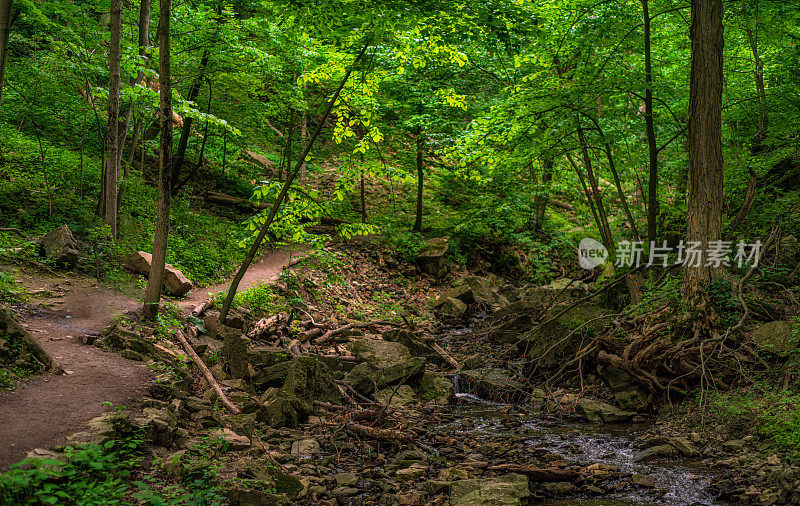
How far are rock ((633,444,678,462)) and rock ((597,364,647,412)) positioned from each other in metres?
1.78

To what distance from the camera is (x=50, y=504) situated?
3.22m

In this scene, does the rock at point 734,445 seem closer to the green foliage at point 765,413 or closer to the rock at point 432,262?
the green foliage at point 765,413

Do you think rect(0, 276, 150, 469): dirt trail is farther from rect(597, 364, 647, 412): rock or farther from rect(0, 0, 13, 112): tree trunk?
rect(597, 364, 647, 412): rock

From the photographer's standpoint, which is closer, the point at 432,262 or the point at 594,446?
the point at 594,446

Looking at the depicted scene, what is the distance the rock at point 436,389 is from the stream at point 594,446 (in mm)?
265

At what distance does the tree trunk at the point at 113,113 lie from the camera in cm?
962

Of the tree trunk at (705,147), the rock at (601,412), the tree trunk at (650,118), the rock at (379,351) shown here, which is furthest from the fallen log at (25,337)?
the tree trunk at (650,118)

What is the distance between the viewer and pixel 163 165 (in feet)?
24.7

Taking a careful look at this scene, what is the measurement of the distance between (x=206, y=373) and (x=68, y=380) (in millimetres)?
1887

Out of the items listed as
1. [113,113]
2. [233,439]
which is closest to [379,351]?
[233,439]

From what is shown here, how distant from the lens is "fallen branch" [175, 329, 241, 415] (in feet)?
20.9

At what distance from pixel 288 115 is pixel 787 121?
493 inches

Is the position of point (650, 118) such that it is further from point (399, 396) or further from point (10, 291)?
point (10, 291)

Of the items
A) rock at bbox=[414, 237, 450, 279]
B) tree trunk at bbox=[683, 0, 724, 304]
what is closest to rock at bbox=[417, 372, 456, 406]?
tree trunk at bbox=[683, 0, 724, 304]
